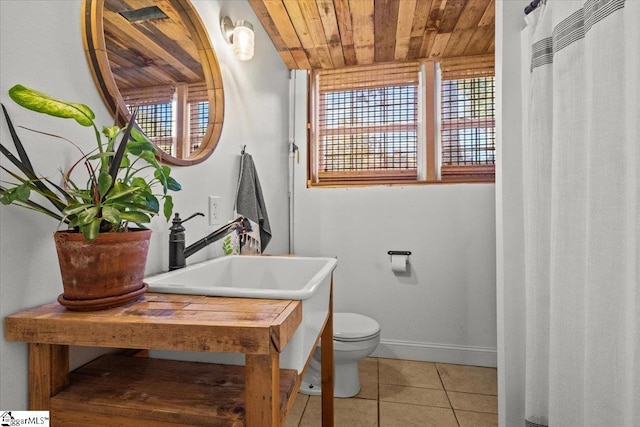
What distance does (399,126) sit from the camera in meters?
2.52

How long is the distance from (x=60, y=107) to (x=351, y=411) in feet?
5.93

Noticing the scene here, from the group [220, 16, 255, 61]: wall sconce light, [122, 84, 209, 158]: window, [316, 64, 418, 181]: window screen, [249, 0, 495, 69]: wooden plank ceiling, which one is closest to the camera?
[122, 84, 209, 158]: window

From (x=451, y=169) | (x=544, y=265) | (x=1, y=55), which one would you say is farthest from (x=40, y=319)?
(x=451, y=169)

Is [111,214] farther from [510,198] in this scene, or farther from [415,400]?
[415,400]

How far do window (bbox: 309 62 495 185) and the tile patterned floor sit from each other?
4.55 ft

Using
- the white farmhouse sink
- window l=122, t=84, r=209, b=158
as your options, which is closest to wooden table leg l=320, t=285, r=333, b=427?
the white farmhouse sink

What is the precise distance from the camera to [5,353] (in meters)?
0.60

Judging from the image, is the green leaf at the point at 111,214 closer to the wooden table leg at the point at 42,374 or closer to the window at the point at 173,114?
the wooden table leg at the point at 42,374

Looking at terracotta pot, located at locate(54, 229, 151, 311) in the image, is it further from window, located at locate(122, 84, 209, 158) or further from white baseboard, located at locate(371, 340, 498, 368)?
white baseboard, located at locate(371, 340, 498, 368)

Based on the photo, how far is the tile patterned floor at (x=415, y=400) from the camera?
5.25 ft

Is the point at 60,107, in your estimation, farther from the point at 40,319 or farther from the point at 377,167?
the point at 377,167

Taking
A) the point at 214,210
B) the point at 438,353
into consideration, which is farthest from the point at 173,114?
the point at 438,353

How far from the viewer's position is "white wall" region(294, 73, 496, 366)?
2.20m

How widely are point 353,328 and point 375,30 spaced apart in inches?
77.1
